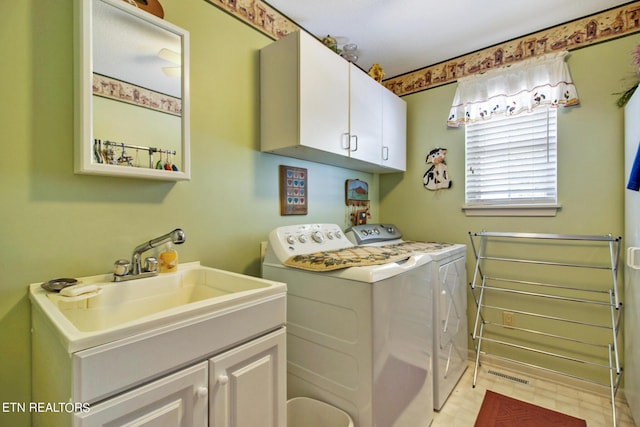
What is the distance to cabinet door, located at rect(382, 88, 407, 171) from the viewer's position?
2.43 metres

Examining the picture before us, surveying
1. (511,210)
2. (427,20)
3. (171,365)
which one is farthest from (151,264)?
(511,210)

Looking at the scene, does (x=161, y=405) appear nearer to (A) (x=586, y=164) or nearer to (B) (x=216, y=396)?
(B) (x=216, y=396)

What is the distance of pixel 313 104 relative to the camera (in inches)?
67.1

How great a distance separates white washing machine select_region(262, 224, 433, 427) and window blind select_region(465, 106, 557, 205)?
1.12 m

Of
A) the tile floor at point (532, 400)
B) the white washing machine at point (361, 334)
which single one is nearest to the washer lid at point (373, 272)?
the white washing machine at point (361, 334)

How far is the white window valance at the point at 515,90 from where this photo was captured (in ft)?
6.80

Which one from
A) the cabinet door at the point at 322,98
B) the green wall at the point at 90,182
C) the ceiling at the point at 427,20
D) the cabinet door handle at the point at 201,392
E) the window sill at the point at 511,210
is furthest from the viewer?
the window sill at the point at 511,210

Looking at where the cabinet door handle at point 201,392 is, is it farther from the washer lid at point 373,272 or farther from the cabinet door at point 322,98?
the cabinet door at point 322,98

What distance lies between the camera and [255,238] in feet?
5.95

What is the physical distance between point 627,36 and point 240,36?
8.14 feet

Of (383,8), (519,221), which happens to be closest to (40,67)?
(383,8)

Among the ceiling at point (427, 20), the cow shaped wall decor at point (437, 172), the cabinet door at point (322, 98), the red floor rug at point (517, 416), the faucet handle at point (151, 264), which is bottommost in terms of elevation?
the red floor rug at point (517, 416)

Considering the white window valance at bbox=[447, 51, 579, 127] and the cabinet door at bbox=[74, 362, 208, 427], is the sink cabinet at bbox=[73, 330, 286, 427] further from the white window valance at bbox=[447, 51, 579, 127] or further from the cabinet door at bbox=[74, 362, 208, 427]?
the white window valance at bbox=[447, 51, 579, 127]

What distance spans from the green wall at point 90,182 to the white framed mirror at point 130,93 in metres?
0.09
